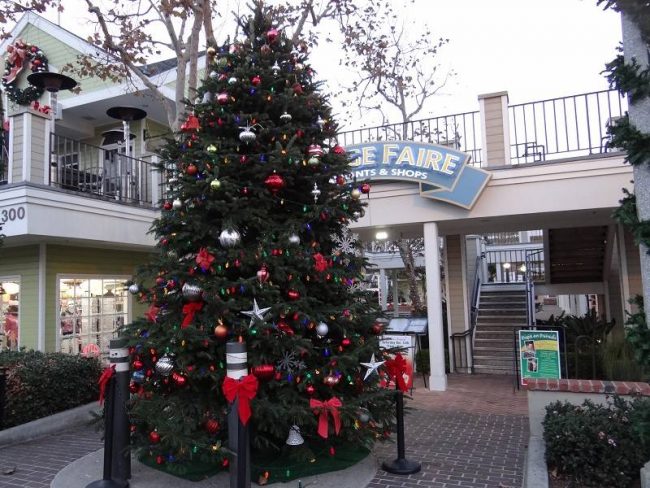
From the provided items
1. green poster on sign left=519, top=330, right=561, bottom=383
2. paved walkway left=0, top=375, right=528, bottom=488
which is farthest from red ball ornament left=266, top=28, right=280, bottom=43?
green poster on sign left=519, top=330, right=561, bottom=383

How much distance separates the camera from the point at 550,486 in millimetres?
4430

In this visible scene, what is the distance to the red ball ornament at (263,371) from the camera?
4469mm

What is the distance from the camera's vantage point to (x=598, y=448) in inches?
173

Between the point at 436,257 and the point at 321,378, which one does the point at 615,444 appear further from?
the point at 436,257

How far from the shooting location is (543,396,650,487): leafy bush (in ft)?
14.2

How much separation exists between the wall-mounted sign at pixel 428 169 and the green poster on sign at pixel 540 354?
249cm

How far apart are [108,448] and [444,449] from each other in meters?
3.54

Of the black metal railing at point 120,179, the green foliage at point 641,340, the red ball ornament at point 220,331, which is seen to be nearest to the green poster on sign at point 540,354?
the green foliage at point 641,340

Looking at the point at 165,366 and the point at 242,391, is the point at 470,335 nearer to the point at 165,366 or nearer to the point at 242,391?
the point at 165,366

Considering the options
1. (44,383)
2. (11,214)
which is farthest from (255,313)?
(11,214)

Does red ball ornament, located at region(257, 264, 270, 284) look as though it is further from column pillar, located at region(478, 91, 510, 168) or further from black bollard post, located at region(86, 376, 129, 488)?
column pillar, located at region(478, 91, 510, 168)

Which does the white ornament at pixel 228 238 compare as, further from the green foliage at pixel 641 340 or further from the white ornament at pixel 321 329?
the green foliage at pixel 641 340

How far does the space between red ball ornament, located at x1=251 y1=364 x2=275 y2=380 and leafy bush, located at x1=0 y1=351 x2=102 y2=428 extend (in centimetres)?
431

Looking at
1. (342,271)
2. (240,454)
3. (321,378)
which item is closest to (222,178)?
(342,271)
